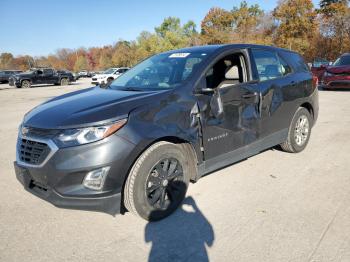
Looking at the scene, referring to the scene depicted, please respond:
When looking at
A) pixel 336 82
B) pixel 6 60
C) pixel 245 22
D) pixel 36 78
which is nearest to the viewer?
pixel 336 82

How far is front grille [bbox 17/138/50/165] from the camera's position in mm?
2801

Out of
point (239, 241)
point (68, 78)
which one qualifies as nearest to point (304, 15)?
point (68, 78)

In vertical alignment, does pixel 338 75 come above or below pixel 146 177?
above

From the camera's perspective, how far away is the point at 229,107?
3.66 meters

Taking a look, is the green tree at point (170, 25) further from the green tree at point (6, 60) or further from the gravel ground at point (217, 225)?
the gravel ground at point (217, 225)

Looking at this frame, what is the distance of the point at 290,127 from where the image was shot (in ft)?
16.0

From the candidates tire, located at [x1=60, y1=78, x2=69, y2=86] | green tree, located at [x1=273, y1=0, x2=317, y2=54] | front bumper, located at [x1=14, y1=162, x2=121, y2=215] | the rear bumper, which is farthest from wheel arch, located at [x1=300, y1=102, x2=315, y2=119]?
green tree, located at [x1=273, y1=0, x2=317, y2=54]

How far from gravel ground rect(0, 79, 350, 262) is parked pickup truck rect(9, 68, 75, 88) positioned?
2371 cm

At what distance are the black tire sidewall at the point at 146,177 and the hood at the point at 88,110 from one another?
0.48 meters

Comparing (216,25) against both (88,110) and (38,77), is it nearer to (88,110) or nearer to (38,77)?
Result: (38,77)

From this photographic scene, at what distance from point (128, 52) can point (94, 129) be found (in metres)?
77.8

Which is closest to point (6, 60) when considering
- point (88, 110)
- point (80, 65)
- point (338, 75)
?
point (80, 65)

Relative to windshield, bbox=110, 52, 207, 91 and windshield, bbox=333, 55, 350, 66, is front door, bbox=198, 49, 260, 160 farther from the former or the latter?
windshield, bbox=333, 55, 350, 66

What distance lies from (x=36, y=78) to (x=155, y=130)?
26.1 metres
